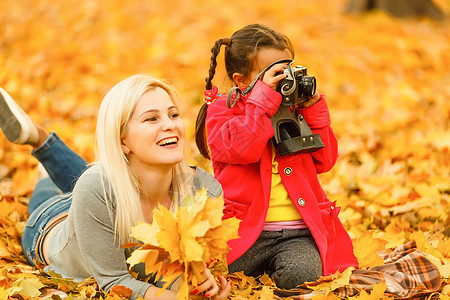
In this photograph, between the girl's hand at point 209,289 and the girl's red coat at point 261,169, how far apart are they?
0.34 m

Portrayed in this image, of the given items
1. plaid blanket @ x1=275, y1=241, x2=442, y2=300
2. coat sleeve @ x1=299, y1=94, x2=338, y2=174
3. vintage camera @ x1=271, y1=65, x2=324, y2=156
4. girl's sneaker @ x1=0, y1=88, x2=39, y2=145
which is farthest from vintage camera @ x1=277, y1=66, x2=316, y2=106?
girl's sneaker @ x1=0, y1=88, x2=39, y2=145

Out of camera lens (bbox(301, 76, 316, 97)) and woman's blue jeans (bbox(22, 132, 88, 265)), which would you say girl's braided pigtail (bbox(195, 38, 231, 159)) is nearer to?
camera lens (bbox(301, 76, 316, 97))

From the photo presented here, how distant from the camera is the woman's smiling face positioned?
212 cm

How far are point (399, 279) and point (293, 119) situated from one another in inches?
34.0

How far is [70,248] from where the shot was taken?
238 cm

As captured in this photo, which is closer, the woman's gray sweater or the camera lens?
the woman's gray sweater

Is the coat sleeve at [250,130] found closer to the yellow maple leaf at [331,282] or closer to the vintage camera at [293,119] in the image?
the vintage camera at [293,119]

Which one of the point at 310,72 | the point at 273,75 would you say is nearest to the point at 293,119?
the point at 273,75

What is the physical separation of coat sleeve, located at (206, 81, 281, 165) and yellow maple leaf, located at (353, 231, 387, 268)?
674mm

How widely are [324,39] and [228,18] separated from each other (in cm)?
163

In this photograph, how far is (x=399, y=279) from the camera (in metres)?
2.35

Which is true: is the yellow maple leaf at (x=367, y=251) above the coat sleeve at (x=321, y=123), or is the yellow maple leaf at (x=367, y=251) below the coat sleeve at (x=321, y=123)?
below

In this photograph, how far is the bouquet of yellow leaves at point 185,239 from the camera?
5.63ft

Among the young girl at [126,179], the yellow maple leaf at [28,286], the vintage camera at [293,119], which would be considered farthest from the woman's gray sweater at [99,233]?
the vintage camera at [293,119]
